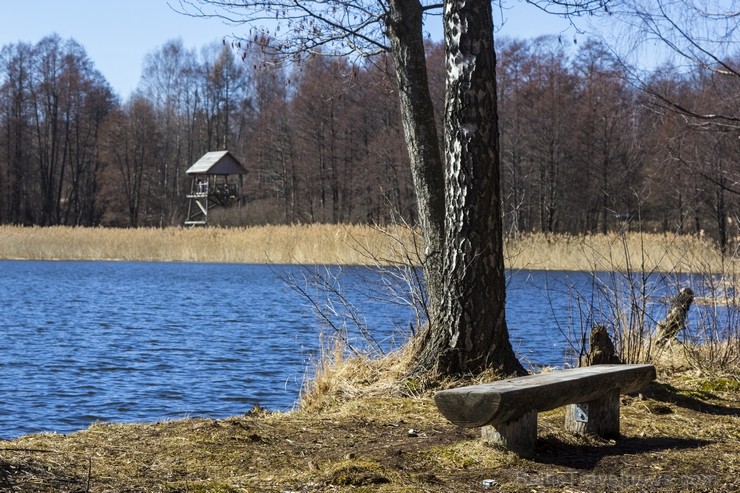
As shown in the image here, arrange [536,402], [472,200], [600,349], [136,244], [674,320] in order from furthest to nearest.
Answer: [136,244] < [674,320] < [472,200] < [600,349] < [536,402]

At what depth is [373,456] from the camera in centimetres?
481

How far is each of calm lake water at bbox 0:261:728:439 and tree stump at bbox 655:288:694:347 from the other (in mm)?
823

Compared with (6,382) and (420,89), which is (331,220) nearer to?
(6,382)

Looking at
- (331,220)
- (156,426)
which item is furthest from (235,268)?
(156,426)

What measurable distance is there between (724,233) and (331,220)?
23.7 m

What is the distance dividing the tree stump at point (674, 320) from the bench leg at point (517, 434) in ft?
13.0

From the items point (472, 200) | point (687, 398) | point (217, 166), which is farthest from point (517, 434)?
point (217, 166)

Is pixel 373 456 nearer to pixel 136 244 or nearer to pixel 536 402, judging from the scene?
pixel 536 402

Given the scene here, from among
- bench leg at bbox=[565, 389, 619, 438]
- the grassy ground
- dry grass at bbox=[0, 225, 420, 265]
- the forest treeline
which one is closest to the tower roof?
the forest treeline

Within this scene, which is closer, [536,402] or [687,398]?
[536,402]

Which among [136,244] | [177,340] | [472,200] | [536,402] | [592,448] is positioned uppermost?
[472,200]

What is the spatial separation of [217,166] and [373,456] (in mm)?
50331

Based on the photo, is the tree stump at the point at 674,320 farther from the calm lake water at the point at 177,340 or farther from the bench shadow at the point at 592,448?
the bench shadow at the point at 592,448

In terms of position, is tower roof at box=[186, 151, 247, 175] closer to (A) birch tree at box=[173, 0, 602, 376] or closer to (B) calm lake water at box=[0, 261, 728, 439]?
(B) calm lake water at box=[0, 261, 728, 439]
